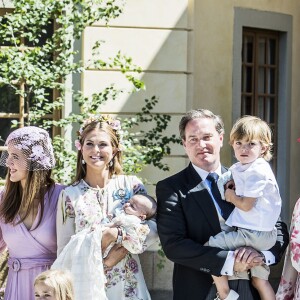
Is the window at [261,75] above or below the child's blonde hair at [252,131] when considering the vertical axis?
above

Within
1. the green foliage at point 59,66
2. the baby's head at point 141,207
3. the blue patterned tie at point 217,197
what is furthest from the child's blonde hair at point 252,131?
the green foliage at point 59,66

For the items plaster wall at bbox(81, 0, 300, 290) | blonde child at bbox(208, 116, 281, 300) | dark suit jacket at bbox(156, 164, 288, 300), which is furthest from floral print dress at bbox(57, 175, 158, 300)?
plaster wall at bbox(81, 0, 300, 290)

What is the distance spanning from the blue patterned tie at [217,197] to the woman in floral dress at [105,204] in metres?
0.41

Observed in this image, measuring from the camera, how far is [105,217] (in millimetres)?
5652

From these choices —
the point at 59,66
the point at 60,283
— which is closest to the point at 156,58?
the point at 59,66

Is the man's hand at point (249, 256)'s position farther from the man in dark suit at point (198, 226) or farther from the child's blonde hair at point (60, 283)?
the child's blonde hair at point (60, 283)

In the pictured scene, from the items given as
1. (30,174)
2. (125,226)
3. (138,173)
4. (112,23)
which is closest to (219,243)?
(125,226)

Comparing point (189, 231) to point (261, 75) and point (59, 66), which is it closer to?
point (59, 66)

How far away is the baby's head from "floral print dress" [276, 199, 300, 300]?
33.6 inches

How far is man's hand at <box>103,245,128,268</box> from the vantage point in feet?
18.3

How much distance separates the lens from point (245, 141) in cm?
550

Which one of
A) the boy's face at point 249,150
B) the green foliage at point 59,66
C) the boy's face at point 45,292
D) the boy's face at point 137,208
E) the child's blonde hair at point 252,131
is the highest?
the green foliage at point 59,66

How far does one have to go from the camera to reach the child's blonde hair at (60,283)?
4953mm

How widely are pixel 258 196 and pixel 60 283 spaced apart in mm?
1260
